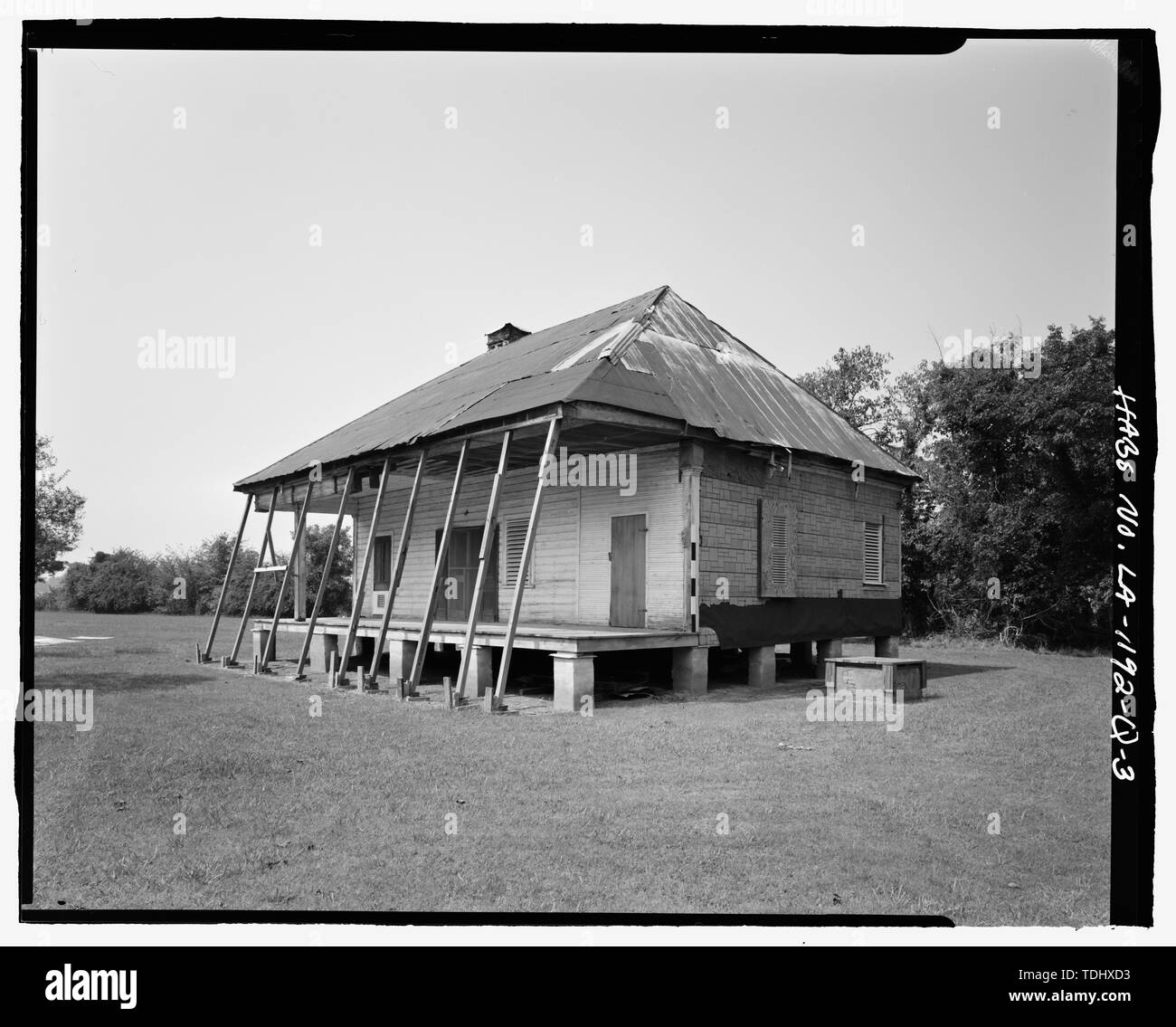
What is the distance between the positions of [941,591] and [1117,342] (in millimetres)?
23632

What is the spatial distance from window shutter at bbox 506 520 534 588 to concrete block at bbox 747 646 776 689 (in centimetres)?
507

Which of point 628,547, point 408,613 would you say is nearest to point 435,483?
point 408,613

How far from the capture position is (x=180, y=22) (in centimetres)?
464

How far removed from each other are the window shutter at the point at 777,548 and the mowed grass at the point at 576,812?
12.3 ft

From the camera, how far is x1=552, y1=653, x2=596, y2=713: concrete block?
40.1 ft

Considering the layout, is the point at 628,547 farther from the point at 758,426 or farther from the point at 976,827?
the point at 976,827

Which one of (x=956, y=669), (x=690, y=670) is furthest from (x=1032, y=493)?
(x=690, y=670)

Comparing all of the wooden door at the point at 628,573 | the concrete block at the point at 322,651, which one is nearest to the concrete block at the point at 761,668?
the wooden door at the point at 628,573

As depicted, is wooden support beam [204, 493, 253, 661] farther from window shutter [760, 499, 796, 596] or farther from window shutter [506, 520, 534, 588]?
window shutter [760, 499, 796, 596]

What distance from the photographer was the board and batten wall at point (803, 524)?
15.0 meters

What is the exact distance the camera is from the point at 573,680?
1226cm

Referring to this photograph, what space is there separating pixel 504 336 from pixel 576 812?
792 inches

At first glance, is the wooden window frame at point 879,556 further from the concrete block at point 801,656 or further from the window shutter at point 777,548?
the window shutter at point 777,548
